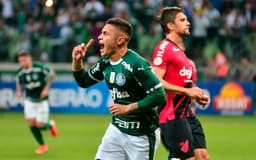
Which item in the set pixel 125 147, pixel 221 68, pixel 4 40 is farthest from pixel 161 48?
pixel 4 40

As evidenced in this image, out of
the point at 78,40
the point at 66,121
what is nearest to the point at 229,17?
the point at 78,40

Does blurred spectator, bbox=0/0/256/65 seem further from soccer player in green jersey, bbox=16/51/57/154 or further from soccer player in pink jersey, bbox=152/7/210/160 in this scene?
soccer player in pink jersey, bbox=152/7/210/160

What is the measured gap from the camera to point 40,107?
49.8 ft

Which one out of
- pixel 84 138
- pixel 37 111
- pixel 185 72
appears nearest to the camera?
pixel 185 72

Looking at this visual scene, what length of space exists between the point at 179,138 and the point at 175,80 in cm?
76

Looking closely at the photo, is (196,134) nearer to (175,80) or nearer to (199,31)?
(175,80)

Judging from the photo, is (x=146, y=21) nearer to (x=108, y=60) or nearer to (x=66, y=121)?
(x=66, y=121)

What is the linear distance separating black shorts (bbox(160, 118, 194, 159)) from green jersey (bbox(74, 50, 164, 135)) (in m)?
1.08

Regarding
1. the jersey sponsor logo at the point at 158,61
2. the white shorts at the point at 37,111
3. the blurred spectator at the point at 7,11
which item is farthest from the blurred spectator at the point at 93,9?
the jersey sponsor logo at the point at 158,61

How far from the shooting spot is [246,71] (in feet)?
83.4

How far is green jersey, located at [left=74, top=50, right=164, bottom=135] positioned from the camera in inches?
267

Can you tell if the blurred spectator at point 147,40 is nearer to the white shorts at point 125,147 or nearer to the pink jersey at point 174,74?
the pink jersey at point 174,74

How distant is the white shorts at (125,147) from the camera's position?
6992 mm

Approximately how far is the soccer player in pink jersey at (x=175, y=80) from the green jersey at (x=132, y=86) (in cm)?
98
